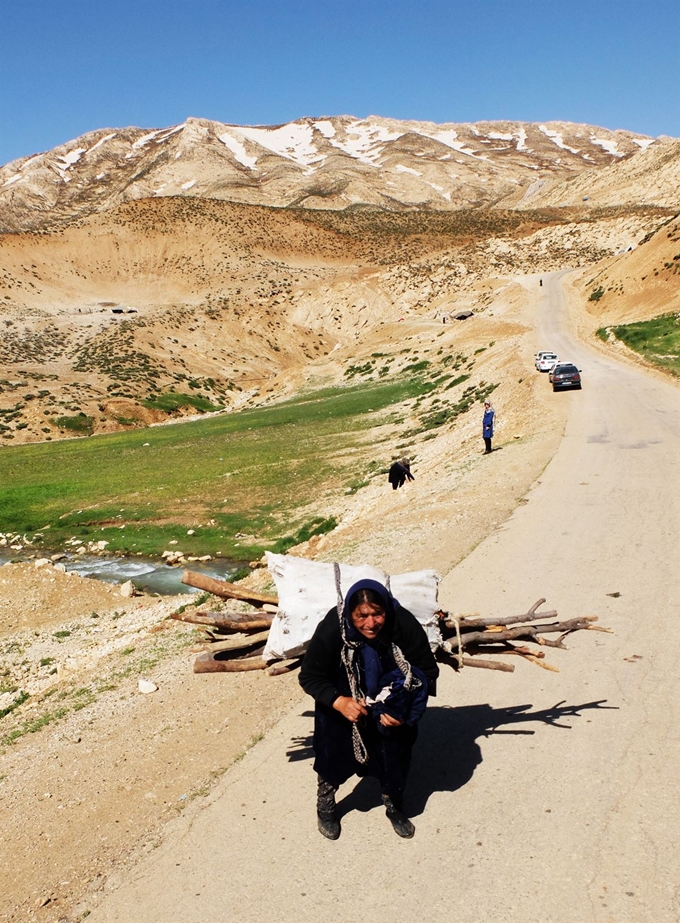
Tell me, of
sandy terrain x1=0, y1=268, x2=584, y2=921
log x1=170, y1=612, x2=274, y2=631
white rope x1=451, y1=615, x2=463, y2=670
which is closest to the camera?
sandy terrain x1=0, y1=268, x2=584, y2=921

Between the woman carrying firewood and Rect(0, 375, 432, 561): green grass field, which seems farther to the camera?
Rect(0, 375, 432, 561): green grass field

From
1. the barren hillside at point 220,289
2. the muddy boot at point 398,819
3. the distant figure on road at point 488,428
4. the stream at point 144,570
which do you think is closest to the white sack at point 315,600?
the muddy boot at point 398,819

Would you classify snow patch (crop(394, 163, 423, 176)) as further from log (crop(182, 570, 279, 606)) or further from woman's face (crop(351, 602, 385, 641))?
woman's face (crop(351, 602, 385, 641))

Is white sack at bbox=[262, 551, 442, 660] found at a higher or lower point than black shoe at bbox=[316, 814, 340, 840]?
higher

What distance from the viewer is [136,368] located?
208 feet

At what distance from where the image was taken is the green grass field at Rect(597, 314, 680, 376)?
1430 inches

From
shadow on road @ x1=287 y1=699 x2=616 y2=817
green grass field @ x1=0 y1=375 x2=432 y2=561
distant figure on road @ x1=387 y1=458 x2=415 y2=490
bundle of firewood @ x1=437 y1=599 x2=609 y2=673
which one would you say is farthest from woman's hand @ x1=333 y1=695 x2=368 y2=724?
distant figure on road @ x1=387 y1=458 x2=415 y2=490

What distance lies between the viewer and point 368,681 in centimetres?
516

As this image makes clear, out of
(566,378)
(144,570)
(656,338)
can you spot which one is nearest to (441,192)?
(656,338)

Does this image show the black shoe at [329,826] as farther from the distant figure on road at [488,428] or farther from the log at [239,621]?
the distant figure on road at [488,428]

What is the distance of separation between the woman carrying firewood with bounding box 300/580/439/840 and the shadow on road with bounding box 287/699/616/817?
0.62 metres

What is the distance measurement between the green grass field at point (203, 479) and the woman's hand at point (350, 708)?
15502 millimetres

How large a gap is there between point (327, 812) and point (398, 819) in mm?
552

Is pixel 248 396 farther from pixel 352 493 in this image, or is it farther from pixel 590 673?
pixel 590 673
